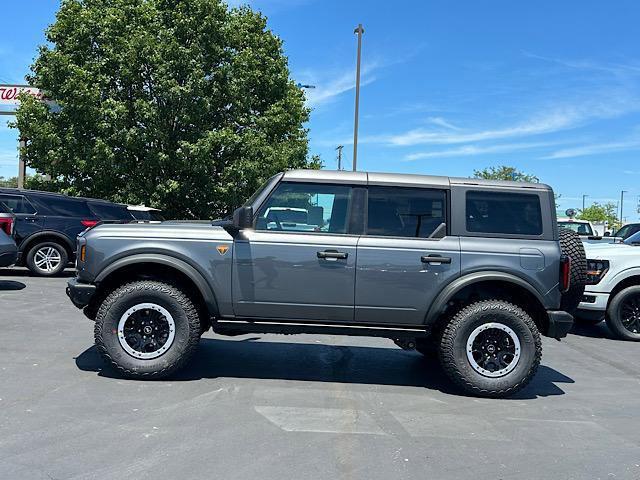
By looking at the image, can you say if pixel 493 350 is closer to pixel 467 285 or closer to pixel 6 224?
pixel 467 285

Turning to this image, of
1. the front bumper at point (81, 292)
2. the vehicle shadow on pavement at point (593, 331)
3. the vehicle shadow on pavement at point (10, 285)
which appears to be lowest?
the vehicle shadow on pavement at point (593, 331)

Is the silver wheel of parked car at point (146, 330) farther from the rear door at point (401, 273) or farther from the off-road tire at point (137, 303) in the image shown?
the rear door at point (401, 273)

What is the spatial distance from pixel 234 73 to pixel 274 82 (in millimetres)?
2634

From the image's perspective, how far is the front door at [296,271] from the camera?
5336 millimetres

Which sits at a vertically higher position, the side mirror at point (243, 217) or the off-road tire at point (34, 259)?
Result: the side mirror at point (243, 217)

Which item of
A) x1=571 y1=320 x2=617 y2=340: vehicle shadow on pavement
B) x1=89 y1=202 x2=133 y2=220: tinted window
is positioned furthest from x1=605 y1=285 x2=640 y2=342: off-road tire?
x1=89 y1=202 x2=133 y2=220: tinted window

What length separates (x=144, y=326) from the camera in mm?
5492

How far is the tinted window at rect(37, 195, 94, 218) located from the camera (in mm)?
12781

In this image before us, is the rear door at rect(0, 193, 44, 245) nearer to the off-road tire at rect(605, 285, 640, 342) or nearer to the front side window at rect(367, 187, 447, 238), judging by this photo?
the front side window at rect(367, 187, 447, 238)

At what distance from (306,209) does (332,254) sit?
0.54 metres

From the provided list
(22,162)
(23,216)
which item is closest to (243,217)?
(23,216)

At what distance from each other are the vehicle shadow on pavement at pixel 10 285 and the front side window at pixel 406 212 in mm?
8219

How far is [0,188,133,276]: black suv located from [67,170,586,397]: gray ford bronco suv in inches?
308

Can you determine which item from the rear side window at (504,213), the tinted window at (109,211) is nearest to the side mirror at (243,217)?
the rear side window at (504,213)
